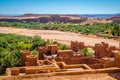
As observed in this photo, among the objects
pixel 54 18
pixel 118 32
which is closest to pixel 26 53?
pixel 118 32

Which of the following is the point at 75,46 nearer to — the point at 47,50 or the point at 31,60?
the point at 47,50

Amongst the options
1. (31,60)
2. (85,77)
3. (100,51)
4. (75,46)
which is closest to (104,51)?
(100,51)

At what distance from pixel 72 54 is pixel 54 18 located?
124 m

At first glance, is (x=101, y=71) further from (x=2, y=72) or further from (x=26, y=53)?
(x=2, y=72)

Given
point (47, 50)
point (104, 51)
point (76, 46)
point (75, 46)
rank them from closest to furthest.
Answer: point (47, 50) < point (104, 51) < point (75, 46) < point (76, 46)

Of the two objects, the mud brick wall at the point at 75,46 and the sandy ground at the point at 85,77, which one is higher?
the sandy ground at the point at 85,77

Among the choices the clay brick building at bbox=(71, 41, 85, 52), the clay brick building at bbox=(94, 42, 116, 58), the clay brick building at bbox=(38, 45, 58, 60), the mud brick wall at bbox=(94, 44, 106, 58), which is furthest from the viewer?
the clay brick building at bbox=(71, 41, 85, 52)

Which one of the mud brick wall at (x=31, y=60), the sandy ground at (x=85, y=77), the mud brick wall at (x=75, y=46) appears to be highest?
the sandy ground at (x=85, y=77)

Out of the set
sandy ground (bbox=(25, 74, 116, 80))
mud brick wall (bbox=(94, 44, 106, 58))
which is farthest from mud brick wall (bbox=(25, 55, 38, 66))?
mud brick wall (bbox=(94, 44, 106, 58))

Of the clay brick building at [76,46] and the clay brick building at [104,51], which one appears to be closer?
the clay brick building at [104,51]

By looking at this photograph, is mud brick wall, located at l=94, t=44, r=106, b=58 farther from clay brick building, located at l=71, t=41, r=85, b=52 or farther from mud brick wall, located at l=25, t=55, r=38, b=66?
mud brick wall, located at l=25, t=55, r=38, b=66

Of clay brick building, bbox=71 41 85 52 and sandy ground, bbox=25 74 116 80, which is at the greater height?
sandy ground, bbox=25 74 116 80

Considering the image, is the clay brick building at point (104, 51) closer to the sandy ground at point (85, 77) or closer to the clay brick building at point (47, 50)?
the clay brick building at point (47, 50)

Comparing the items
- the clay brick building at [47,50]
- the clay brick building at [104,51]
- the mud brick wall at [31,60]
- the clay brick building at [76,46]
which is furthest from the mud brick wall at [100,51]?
the mud brick wall at [31,60]
